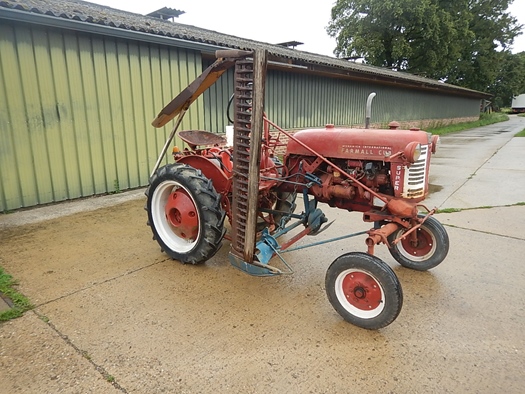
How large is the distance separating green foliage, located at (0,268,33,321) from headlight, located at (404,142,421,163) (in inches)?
113

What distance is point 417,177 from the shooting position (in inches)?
108

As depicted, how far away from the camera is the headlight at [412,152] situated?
2.52m

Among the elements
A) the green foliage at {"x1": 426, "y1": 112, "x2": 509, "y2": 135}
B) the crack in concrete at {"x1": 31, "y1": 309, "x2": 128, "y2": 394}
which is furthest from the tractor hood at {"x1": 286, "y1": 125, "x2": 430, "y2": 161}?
the green foliage at {"x1": 426, "y1": 112, "x2": 509, "y2": 135}

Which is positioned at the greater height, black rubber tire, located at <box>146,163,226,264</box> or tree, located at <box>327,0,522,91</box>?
tree, located at <box>327,0,522,91</box>

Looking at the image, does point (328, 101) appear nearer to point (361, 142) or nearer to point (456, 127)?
point (361, 142)

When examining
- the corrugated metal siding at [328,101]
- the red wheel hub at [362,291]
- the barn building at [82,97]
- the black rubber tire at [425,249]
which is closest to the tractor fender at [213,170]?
the barn building at [82,97]

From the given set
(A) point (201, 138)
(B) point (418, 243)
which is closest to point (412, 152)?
(B) point (418, 243)

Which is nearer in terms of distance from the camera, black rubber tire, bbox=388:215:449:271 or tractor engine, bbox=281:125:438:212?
tractor engine, bbox=281:125:438:212

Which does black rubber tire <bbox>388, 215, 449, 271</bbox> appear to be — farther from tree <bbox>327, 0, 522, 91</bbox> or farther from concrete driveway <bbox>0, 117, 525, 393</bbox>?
tree <bbox>327, 0, 522, 91</bbox>

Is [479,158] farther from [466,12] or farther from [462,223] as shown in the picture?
[466,12]

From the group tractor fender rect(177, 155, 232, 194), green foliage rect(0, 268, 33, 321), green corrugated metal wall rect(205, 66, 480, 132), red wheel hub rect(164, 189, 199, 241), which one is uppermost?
green corrugated metal wall rect(205, 66, 480, 132)

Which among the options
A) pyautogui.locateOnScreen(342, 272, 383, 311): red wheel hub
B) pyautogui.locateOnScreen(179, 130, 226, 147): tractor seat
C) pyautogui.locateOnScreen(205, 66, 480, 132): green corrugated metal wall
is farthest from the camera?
pyautogui.locateOnScreen(205, 66, 480, 132): green corrugated metal wall

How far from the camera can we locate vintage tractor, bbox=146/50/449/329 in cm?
243

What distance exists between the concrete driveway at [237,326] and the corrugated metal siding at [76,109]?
1273 mm
